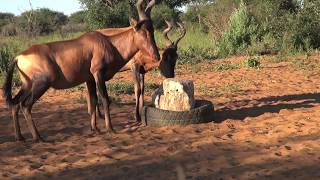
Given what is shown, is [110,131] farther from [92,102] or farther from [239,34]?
[239,34]

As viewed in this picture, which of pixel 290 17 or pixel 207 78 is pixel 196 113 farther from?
pixel 290 17

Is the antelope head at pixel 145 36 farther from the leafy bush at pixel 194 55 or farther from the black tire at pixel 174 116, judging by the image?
the leafy bush at pixel 194 55

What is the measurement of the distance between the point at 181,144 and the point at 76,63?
2007mm

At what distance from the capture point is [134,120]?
A: 27.0ft

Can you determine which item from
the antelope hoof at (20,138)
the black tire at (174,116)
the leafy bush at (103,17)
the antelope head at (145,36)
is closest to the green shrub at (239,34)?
the leafy bush at (103,17)

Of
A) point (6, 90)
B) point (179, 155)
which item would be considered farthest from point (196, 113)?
point (6, 90)

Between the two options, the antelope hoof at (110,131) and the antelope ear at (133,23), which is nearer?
the antelope hoof at (110,131)

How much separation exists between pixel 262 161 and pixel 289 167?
13.4 inches

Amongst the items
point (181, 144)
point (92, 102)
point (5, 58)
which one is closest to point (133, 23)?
point (92, 102)

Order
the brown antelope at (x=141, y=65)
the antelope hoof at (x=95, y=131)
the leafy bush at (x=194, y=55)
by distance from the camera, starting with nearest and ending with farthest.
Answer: the antelope hoof at (x=95, y=131)
the brown antelope at (x=141, y=65)
the leafy bush at (x=194, y=55)

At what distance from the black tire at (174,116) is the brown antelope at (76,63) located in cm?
67

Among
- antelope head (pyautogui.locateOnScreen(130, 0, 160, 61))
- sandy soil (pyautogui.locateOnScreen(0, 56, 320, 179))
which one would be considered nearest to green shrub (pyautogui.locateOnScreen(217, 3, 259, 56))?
sandy soil (pyautogui.locateOnScreen(0, 56, 320, 179))

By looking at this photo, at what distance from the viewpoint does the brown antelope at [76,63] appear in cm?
696

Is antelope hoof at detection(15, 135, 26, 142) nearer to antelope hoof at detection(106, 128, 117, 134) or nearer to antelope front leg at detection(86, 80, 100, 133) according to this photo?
antelope front leg at detection(86, 80, 100, 133)
